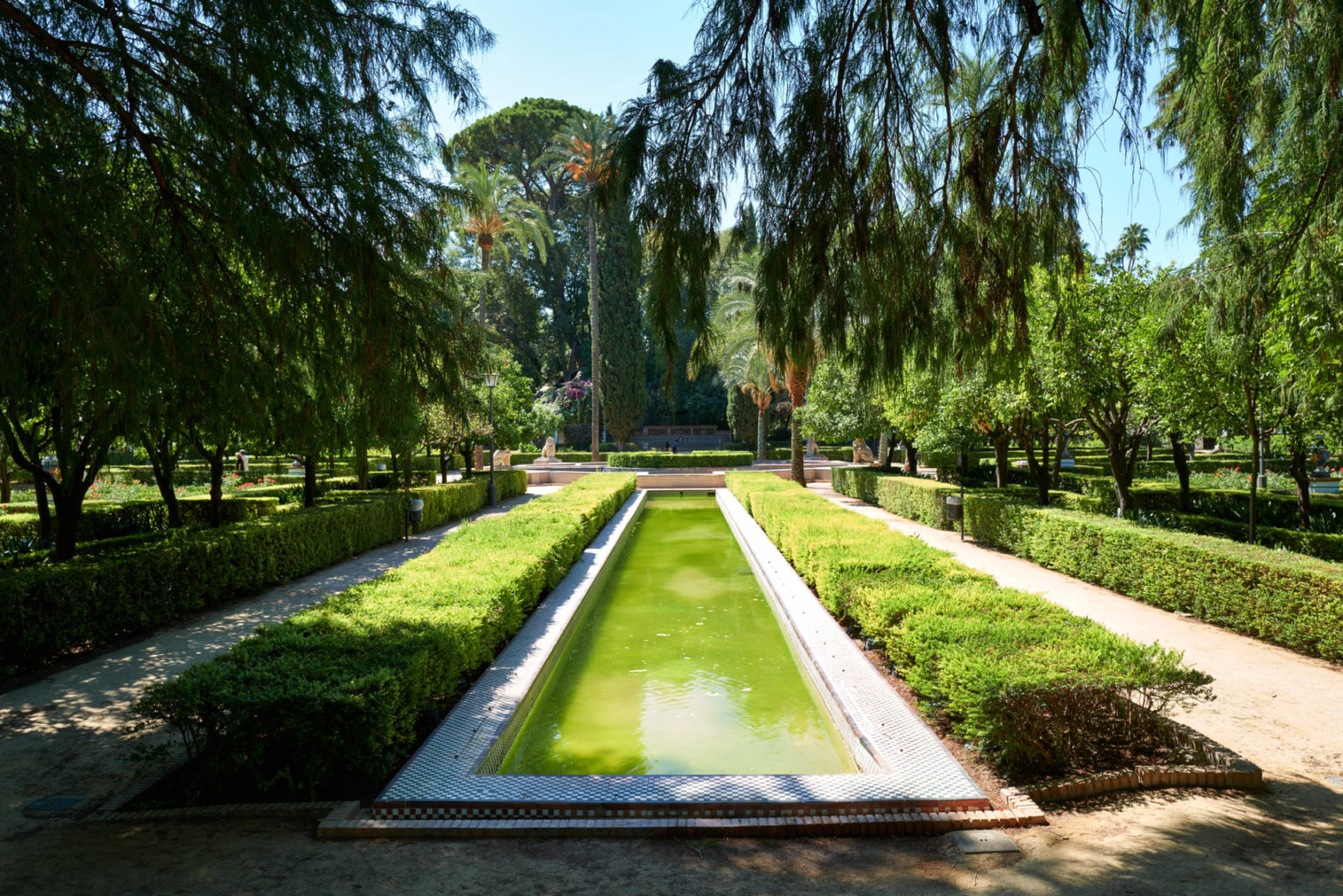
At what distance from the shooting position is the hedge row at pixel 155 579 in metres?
6.52

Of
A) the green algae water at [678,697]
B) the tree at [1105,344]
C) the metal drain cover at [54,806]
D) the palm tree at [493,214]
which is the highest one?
the palm tree at [493,214]

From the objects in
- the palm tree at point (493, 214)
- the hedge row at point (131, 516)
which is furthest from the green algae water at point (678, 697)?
the palm tree at point (493, 214)

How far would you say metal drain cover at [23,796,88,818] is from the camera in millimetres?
3924

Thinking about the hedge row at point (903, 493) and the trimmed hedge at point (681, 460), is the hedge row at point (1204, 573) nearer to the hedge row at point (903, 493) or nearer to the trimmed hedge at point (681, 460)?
the hedge row at point (903, 493)

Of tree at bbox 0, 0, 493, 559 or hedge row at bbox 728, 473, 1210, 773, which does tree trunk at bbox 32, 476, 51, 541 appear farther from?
hedge row at bbox 728, 473, 1210, 773

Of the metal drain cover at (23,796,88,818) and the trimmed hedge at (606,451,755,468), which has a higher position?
the trimmed hedge at (606,451,755,468)

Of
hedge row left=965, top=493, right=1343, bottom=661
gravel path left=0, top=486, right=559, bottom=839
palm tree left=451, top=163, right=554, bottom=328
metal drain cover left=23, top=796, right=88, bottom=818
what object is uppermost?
palm tree left=451, top=163, right=554, bottom=328

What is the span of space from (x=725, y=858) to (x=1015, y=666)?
7.00ft

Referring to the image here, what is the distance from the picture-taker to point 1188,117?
424 cm

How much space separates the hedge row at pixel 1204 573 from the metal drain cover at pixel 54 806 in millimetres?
9080

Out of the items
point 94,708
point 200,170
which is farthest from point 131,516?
point 200,170

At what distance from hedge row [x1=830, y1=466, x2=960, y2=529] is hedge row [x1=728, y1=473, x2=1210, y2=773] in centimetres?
842

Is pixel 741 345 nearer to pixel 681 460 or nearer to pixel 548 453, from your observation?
pixel 681 460

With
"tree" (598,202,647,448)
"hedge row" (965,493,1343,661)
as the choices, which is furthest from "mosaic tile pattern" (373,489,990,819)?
"tree" (598,202,647,448)
